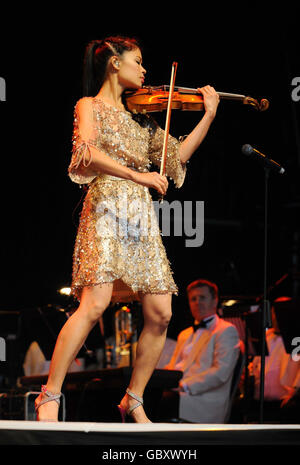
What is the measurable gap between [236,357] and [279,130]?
3.35 m

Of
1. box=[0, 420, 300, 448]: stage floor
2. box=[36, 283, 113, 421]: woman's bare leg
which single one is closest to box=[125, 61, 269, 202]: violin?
box=[36, 283, 113, 421]: woman's bare leg

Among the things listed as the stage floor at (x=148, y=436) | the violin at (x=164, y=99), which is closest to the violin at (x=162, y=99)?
the violin at (x=164, y=99)

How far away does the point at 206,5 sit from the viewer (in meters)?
6.09

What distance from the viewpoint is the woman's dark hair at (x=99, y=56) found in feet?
11.0

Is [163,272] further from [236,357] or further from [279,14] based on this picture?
[279,14]

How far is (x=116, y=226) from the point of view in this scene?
10.3 ft

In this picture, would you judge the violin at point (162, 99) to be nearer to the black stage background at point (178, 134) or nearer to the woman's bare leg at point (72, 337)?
the woman's bare leg at point (72, 337)

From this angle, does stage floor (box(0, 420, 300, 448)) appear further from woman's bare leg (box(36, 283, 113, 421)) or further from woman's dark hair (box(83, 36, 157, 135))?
woman's dark hair (box(83, 36, 157, 135))

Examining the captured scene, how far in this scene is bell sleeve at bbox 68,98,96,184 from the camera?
120 inches

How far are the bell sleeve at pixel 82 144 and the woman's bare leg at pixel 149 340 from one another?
2.10ft

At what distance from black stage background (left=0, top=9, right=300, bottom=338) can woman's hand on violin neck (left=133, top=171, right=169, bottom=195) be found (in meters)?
3.01

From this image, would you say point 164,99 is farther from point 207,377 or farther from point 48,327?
point 207,377
